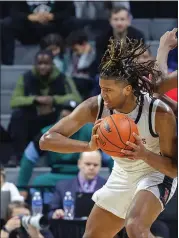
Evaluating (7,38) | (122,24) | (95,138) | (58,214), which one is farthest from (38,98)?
(95,138)

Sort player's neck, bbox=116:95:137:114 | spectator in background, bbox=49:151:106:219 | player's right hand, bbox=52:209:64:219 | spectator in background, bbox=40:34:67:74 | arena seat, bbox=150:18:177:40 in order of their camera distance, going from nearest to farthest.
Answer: player's neck, bbox=116:95:137:114 < player's right hand, bbox=52:209:64:219 < spectator in background, bbox=49:151:106:219 < spectator in background, bbox=40:34:67:74 < arena seat, bbox=150:18:177:40

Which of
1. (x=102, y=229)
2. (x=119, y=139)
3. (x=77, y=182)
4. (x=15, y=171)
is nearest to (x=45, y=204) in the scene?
(x=77, y=182)

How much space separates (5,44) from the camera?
9781mm

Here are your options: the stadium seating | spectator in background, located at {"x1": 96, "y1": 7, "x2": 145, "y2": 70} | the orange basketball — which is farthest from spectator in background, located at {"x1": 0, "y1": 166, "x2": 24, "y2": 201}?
the orange basketball

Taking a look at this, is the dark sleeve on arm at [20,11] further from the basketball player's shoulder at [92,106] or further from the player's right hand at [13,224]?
the basketball player's shoulder at [92,106]

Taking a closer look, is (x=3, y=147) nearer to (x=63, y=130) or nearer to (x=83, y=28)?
(x=83, y=28)

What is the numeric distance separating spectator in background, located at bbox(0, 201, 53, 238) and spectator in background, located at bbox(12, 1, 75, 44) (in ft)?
10.2

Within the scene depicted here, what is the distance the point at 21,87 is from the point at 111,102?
4.06m

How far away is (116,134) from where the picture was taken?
464 centimetres

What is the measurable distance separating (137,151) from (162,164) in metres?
0.25

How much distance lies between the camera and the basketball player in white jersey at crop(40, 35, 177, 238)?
188 inches

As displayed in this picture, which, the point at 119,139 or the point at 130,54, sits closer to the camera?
the point at 119,139

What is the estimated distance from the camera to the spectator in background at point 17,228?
677 centimetres

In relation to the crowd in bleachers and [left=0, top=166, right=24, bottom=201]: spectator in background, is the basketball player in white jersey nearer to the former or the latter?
the crowd in bleachers
